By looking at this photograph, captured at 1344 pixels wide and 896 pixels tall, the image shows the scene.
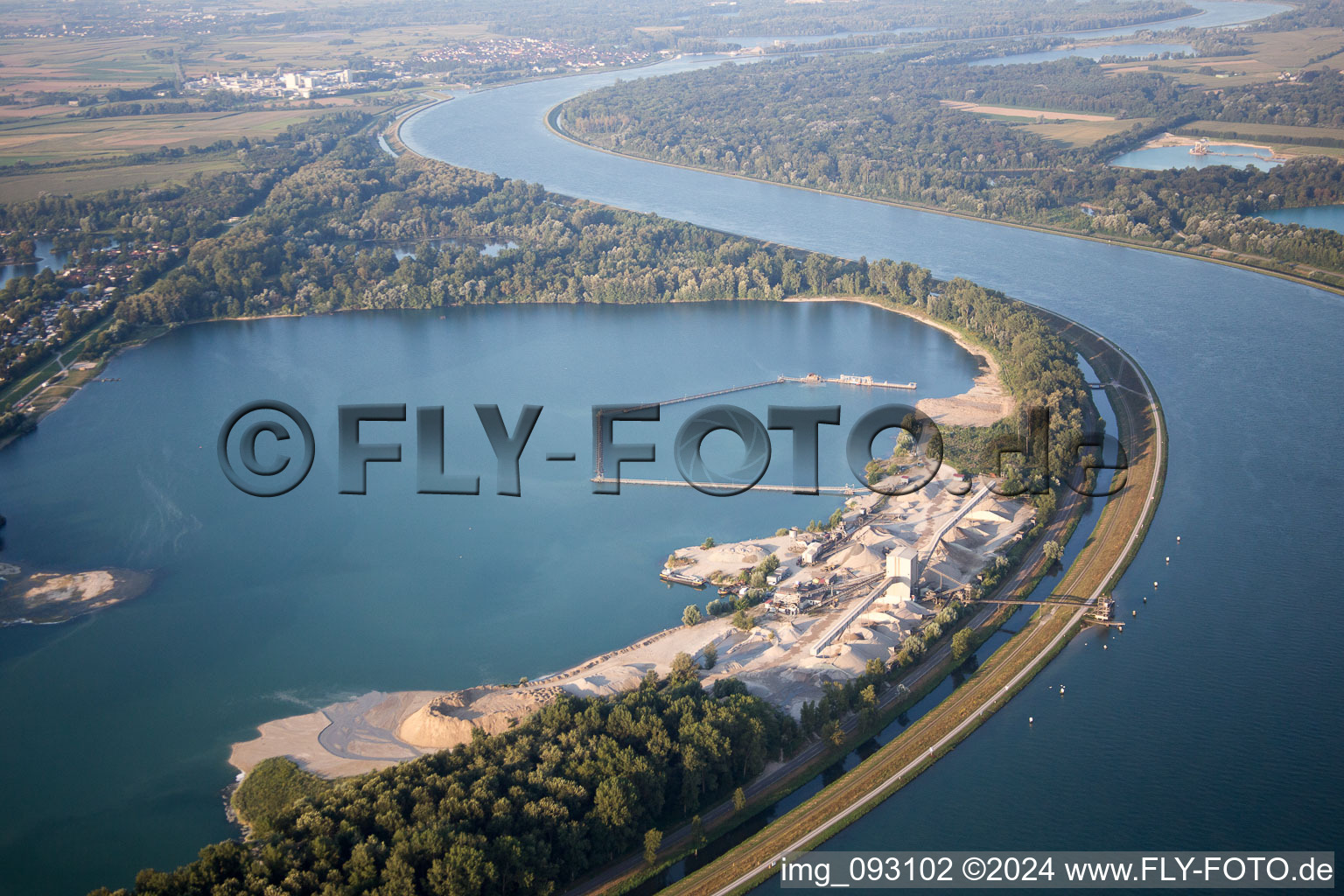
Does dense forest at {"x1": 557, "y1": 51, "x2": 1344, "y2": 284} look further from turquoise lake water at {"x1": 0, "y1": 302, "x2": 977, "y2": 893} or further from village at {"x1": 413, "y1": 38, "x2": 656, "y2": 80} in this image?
turquoise lake water at {"x1": 0, "y1": 302, "x2": 977, "y2": 893}

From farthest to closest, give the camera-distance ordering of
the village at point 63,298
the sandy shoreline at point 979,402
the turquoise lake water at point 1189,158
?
1. the turquoise lake water at point 1189,158
2. the village at point 63,298
3. the sandy shoreline at point 979,402

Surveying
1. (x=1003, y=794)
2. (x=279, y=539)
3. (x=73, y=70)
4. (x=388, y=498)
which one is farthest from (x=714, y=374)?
(x=73, y=70)

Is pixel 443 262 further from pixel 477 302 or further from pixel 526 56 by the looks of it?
pixel 526 56

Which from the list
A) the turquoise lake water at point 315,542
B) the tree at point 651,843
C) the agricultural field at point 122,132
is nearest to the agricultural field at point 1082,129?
the turquoise lake water at point 315,542

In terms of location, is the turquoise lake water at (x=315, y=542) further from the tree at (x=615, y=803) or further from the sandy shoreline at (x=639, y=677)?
the tree at (x=615, y=803)

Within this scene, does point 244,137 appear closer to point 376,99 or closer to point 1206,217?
point 376,99
